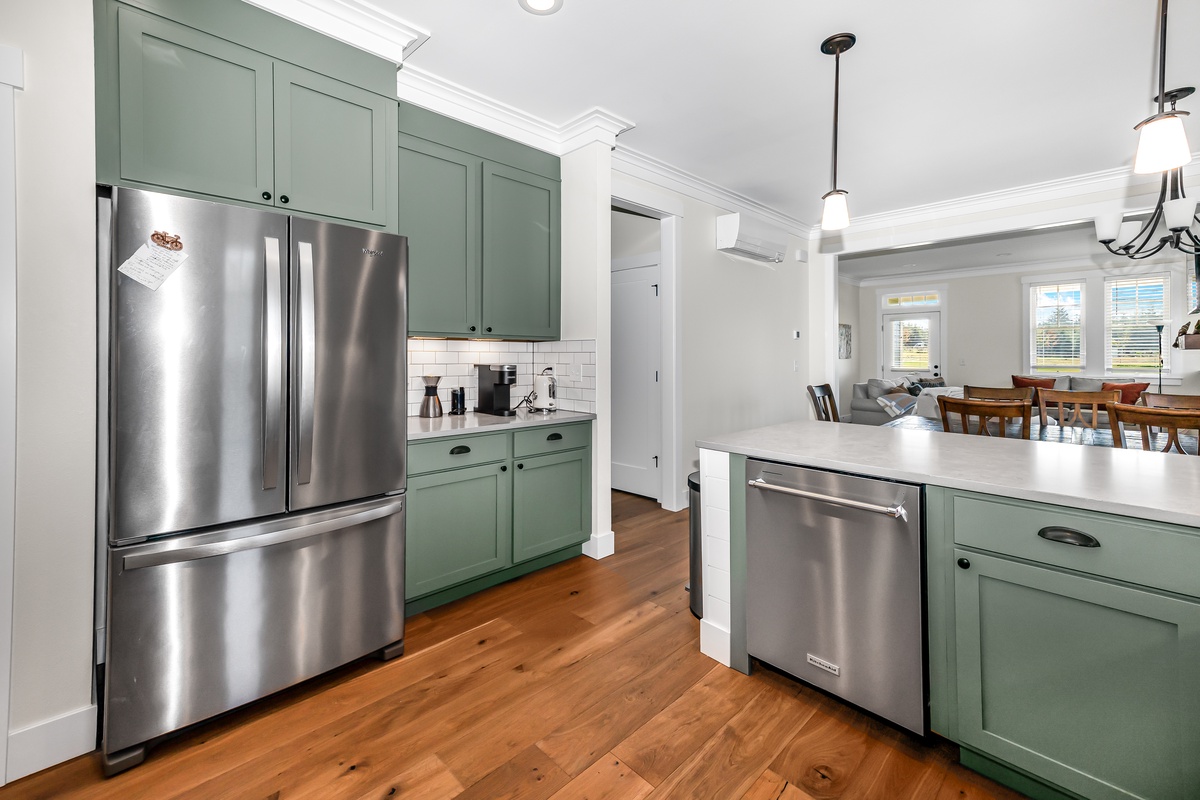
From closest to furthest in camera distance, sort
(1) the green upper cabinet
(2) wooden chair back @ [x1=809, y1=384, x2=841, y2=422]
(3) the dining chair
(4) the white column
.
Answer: (1) the green upper cabinet
(3) the dining chair
(4) the white column
(2) wooden chair back @ [x1=809, y1=384, x2=841, y2=422]

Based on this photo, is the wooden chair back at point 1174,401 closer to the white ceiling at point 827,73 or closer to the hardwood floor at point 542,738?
the white ceiling at point 827,73

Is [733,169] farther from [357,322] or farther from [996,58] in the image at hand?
[357,322]

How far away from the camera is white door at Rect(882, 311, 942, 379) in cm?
938

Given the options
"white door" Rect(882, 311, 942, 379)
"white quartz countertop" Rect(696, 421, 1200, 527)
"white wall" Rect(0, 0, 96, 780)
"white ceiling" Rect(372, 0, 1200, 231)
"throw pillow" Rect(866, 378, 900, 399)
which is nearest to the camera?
"white quartz countertop" Rect(696, 421, 1200, 527)

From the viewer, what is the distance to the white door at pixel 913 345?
9375 mm

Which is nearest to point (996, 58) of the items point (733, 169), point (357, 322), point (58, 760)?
point (733, 169)

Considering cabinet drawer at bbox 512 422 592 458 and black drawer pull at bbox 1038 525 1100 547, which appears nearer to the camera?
black drawer pull at bbox 1038 525 1100 547

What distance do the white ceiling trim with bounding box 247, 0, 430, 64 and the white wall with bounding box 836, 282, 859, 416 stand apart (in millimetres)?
8541

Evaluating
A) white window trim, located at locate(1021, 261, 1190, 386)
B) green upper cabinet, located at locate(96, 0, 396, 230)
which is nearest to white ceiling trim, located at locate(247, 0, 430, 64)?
green upper cabinet, located at locate(96, 0, 396, 230)

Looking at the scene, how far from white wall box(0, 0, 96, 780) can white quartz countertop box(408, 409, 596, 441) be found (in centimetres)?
110

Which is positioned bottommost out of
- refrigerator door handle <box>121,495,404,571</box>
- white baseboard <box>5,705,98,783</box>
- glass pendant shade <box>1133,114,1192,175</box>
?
white baseboard <box>5,705,98,783</box>

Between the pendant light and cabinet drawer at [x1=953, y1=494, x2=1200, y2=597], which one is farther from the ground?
the pendant light

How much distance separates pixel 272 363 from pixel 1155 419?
362cm

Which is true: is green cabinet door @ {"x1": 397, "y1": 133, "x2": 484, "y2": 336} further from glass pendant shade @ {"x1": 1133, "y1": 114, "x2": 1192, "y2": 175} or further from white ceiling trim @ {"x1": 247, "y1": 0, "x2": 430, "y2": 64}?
glass pendant shade @ {"x1": 1133, "y1": 114, "x2": 1192, "y2": 175}
